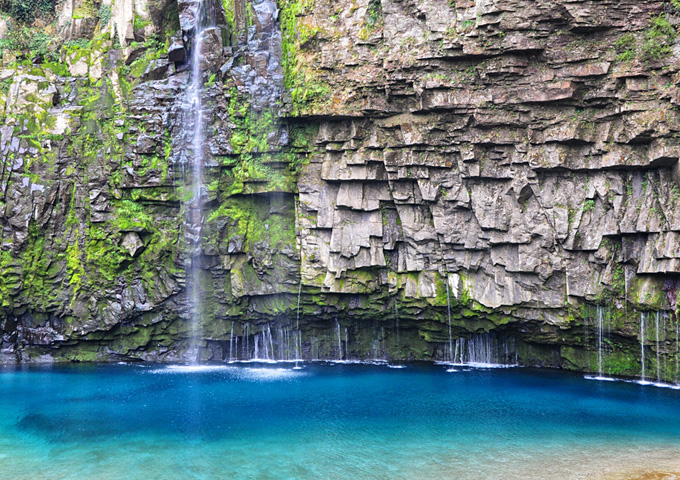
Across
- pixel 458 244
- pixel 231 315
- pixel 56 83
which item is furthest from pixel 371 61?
pixel 56 83

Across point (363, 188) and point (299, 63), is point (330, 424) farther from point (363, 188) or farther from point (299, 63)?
point (299, 63)

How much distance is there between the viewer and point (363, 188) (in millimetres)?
22719

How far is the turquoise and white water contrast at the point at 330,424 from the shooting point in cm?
1303

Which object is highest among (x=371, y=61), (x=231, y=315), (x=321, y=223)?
(x=371, y=61)

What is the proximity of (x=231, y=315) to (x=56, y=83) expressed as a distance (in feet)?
39.2

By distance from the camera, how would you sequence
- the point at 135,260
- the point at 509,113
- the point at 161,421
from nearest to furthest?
the point at 161,421 → the point at 509,113 → the point at 135,260

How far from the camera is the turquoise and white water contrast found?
42.8 feet

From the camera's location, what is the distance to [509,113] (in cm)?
1997

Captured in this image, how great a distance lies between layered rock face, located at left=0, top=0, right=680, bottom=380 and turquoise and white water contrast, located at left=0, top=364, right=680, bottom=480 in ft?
6.80

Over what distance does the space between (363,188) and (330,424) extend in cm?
968

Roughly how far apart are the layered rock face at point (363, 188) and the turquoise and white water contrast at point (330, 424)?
2.07 meters

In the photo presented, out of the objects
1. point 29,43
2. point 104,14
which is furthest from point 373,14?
point 29,43

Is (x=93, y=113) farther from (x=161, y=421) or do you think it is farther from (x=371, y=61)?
(x=161, y=421)

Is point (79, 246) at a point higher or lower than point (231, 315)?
higher
